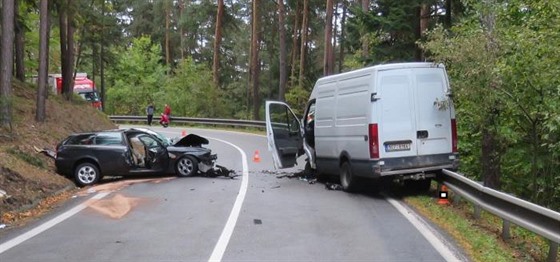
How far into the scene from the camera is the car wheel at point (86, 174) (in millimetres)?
15406

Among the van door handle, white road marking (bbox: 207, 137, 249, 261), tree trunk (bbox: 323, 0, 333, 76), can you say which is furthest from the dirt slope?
tree trunk (bbox: 323, 0, 333, 76)

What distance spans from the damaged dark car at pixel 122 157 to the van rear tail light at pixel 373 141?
6.49 m

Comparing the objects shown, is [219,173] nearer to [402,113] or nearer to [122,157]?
[122,157]

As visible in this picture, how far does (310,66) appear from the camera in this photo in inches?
2010

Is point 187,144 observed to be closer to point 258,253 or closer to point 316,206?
point 316,206

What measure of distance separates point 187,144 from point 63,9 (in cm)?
1080

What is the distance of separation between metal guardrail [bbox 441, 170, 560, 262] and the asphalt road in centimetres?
87

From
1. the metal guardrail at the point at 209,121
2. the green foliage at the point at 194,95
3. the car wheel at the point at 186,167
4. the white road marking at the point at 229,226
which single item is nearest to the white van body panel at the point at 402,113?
the white road marking at the point at 229,226

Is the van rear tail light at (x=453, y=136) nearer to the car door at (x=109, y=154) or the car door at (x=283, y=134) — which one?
the car door at (x=283, y=134)

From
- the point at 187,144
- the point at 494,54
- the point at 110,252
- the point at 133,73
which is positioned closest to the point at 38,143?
the point at 187,144

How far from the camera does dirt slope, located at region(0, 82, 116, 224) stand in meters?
11.7

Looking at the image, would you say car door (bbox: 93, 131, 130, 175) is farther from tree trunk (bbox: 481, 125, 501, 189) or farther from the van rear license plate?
tree trunk (bbox: 481, 125, 501, 189)

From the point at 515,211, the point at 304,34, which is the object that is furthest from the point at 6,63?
the point at 304,34

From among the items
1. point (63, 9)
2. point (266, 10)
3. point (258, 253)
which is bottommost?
point (258, 253)
